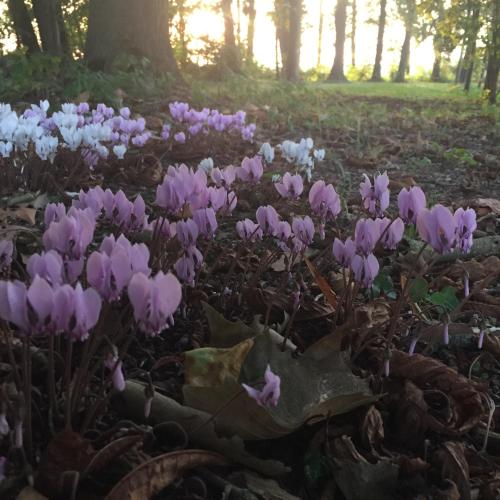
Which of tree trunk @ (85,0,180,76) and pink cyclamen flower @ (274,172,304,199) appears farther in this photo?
tree trunk @ (85,0,180,76)

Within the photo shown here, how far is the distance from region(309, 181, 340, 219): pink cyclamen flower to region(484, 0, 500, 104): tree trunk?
34.0 feet

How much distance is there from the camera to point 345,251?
5.45 ft

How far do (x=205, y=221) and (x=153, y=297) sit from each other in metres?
0.70

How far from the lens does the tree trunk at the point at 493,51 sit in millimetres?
10867

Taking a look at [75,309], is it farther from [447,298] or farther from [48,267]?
[447,298]

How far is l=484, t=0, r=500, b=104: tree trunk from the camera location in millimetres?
10867

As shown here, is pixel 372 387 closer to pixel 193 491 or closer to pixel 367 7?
pixel 193 491

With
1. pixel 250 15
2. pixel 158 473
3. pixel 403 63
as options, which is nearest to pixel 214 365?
pixel 158 473

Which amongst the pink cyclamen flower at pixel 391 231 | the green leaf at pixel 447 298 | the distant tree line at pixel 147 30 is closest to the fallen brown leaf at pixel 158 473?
the pink cyclamen flower at pixel 391 231

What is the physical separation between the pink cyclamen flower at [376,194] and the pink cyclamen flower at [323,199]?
9 cm

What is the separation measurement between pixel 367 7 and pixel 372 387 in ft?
186

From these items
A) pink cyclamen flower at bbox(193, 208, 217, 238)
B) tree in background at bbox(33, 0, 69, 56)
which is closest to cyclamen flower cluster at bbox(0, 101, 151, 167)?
pink cyclamen flower at bbox(193, 208, 217, 238)

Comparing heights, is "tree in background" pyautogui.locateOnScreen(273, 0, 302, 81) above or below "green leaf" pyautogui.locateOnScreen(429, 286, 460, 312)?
above

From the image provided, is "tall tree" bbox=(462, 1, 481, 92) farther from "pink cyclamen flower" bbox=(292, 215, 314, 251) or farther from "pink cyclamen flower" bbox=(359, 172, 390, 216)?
"pink cyclamen flower" bbox=(292, 215, 314, 251)
